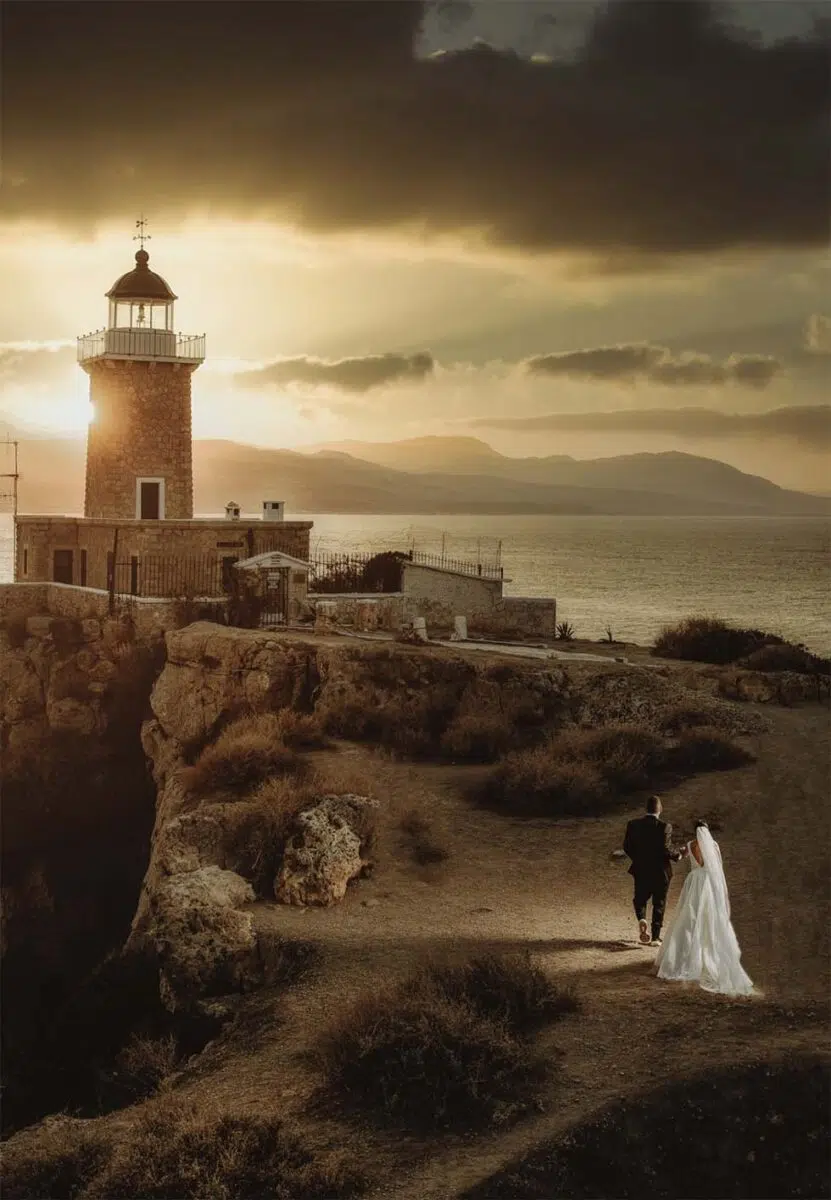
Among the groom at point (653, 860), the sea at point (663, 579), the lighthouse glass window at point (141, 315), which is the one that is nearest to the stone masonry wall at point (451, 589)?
the lighthouse glass window at point (141, 315)

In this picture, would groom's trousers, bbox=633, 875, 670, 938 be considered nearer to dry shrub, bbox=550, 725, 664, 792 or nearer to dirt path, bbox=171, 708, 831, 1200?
dirt path, bbox=171, 708, 831, 1200

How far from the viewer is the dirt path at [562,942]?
30.0ft

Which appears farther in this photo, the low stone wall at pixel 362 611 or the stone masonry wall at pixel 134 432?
the stone masonry wall at pixel 134 432

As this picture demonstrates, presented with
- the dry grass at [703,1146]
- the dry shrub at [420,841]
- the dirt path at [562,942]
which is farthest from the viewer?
the dry shrub at [420,841]

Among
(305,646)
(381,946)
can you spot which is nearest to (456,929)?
(381,946)

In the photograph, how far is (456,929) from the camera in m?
12.8

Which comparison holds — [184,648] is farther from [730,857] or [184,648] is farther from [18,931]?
[730,857]

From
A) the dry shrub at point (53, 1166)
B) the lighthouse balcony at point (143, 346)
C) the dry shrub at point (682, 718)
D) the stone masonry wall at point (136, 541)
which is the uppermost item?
the lighthouse balcony at point (143, 346)

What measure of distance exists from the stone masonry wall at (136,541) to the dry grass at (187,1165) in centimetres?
2196

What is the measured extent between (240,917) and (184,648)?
13.7m

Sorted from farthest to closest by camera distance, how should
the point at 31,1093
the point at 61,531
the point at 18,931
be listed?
the point at 61,531, the point at 18,931, the point at 31,1093

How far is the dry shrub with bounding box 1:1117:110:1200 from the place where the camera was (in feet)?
29.0

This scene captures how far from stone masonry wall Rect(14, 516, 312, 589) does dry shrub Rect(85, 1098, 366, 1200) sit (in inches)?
876

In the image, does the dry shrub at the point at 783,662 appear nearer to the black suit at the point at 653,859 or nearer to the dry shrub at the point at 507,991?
the black suit at the point at 653,859
